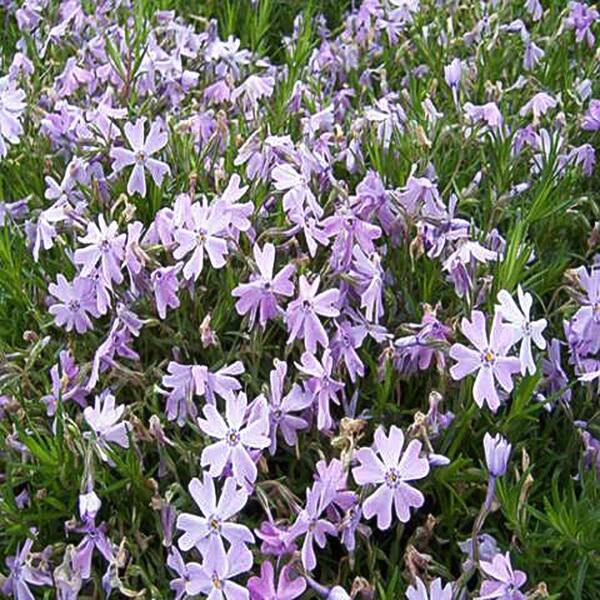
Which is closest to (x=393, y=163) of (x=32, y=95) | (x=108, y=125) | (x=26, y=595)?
A: (x=108, y=125)

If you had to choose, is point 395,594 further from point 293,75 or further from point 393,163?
point 293,75

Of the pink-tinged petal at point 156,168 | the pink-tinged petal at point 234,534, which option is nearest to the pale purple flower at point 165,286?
the pink-tinged petal at point 156,168

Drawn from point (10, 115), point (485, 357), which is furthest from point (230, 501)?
point (10, 115)

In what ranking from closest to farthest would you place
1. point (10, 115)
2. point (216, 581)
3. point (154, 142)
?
point (216, 581), point (154, 142), point (10, 115)

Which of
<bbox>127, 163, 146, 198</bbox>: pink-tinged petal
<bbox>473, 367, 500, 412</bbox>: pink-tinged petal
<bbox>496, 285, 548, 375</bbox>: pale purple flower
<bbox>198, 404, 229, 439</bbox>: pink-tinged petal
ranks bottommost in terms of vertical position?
<bbox>198, 404, 229, 439</bbox>: pink-tinged petal

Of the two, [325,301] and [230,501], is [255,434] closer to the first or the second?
[230,501]

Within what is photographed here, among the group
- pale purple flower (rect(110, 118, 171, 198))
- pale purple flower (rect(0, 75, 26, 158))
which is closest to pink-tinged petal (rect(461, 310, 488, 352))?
pale purple flower (rect(110, 118, 171, 198))

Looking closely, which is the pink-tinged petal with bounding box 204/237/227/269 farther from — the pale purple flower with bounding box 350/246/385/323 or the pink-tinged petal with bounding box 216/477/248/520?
the pink-tinged petal with bounding box 216/477/248/520
